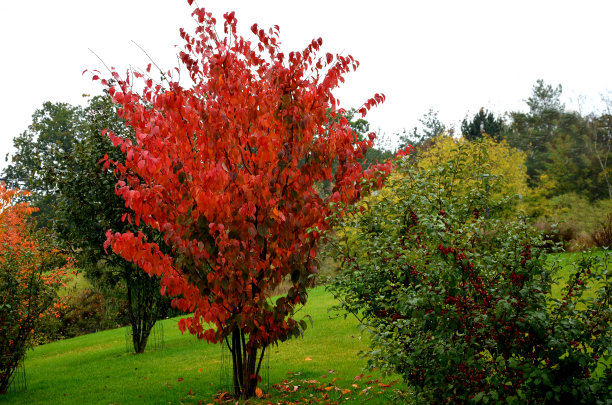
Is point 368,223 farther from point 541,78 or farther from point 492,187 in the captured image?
point 541,78

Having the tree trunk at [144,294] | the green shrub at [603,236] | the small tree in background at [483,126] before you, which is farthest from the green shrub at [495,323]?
the small tree in background at [483,126]

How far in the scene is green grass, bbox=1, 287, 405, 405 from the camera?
6.74 meters

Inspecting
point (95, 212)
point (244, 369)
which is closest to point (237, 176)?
point (244, 369)

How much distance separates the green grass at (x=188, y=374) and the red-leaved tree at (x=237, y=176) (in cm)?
129

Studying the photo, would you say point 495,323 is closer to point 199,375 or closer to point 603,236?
point 199,375

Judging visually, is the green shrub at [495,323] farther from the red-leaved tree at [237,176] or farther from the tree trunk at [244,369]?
the tree trunk at [244,369]

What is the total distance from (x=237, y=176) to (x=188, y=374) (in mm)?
4930

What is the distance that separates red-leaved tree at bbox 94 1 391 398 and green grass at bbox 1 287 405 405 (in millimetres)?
1290

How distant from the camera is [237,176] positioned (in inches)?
205

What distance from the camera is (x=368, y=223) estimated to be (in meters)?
5.19

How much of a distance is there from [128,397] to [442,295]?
221 inches

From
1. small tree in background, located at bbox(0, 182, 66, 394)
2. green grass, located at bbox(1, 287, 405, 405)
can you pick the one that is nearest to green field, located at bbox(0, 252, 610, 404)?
green grass, located at bbox(1, 287, 405, 405)

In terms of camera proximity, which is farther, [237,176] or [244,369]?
[244,369]

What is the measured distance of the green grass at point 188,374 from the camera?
6742 millimetres
